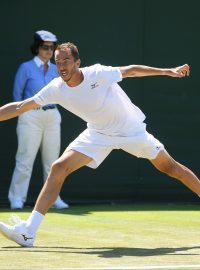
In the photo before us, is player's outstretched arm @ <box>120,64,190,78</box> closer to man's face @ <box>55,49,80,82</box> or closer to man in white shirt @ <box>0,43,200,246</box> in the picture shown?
man in white shirt @ <box>0,43,200,246</box>

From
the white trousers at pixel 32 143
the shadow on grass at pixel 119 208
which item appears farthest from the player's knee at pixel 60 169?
the white trousers at pixel 32 143

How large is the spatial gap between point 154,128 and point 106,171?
832 millimetres

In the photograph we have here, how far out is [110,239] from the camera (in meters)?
7.84

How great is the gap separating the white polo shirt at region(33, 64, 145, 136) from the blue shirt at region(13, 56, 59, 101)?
312 centimetres

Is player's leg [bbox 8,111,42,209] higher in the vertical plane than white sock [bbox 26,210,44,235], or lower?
lower

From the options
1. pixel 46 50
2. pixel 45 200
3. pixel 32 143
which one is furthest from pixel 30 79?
pixel 45 200

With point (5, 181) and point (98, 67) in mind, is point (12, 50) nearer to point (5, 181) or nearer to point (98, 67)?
point (5, 181)

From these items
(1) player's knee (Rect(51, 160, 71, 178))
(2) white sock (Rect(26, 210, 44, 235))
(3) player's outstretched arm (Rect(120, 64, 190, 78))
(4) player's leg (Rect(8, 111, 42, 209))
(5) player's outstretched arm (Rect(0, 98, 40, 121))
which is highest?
(3) player's outstretched arm (Rect(120, 64, 190, 78))

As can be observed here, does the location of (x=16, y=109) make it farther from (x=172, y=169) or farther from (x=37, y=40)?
(x=37, y=40)

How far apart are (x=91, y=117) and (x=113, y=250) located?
1.14 metres

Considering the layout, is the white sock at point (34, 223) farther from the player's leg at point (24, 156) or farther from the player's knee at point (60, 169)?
the player's leg at point (24, 156)

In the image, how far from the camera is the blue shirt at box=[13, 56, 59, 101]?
1054cm

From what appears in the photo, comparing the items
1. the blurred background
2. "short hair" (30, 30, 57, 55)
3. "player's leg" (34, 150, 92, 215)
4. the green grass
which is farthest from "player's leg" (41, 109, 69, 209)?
"player's leg" (34, 150, 92, 215)

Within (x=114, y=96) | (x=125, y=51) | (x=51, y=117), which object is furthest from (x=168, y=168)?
(x=125, y=51)
